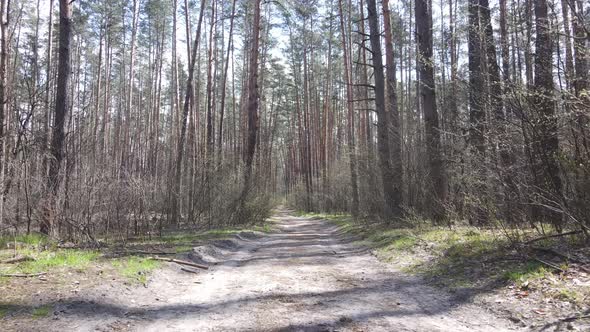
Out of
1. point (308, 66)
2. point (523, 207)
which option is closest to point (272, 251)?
point (523, 207)

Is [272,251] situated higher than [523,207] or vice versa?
[523,207]

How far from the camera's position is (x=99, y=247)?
325 inches

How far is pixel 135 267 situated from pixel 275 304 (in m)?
2.69

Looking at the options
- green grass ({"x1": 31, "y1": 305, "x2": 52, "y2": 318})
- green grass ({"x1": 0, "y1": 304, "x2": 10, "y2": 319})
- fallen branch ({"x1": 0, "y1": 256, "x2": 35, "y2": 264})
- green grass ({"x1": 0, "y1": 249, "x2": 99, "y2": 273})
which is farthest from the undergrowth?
fallen branch ({"x1": 0, "y1": 256, "x2": 35, "y2": 264})

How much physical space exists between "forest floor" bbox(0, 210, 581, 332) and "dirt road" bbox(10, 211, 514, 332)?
10 millimetres

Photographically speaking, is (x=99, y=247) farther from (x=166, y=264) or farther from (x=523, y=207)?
(x=523, y=207)

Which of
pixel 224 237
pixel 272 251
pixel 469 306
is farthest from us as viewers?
pixel 224 237

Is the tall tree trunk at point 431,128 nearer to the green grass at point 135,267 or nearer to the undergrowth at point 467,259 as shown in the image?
the undergrowth at point 467,259

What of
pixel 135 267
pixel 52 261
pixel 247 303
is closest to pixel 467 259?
pixel 247 303

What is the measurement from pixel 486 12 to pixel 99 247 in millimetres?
10743

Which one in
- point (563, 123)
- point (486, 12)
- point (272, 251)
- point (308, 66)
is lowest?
point (272, 251)

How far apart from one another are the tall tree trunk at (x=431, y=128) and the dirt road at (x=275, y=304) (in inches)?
158

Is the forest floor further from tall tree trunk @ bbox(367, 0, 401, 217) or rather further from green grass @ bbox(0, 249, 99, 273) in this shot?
tall tree trunk @ bbox(367, 0, 401, 217)

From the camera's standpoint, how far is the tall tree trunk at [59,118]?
27.1 ft
